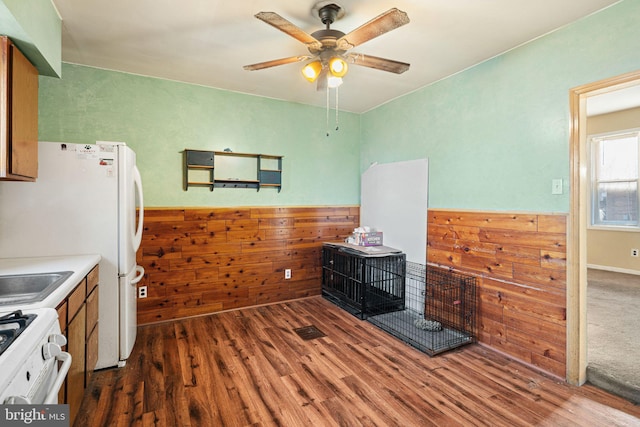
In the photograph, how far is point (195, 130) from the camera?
350cm

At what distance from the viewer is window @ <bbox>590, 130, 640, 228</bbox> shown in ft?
16.4

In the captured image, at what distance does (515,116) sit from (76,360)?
3522 millimetres

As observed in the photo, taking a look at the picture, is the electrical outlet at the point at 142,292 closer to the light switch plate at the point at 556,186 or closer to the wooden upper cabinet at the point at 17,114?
the wooden upper cabinet at the point at 17,114

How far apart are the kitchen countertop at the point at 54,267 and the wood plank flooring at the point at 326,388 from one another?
892mm

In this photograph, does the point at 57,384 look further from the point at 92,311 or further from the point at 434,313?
the point at 434,313

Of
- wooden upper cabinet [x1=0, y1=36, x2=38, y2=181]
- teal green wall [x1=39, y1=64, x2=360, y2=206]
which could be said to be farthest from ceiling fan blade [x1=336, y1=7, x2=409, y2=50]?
teal green wall [x1=39, y1=64, x2=360, y2=206]

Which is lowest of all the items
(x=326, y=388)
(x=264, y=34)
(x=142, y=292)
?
(x=326, y=388)

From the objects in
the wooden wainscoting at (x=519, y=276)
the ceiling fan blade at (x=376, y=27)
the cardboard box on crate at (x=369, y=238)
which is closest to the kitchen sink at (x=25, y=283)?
the ceiling fan blade at (x=376, y=27)

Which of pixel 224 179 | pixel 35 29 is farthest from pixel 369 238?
pixel 35 29

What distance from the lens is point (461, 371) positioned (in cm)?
242

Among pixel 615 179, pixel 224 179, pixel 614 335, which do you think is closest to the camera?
pixel 614 335

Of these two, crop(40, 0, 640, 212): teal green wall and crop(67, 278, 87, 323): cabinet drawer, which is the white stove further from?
crop(40, 0, 640, 212): teal green wall

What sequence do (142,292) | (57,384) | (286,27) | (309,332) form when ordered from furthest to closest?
(142,292), (309,332), (286,27), (57,384)

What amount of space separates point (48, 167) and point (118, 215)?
0.53 m
